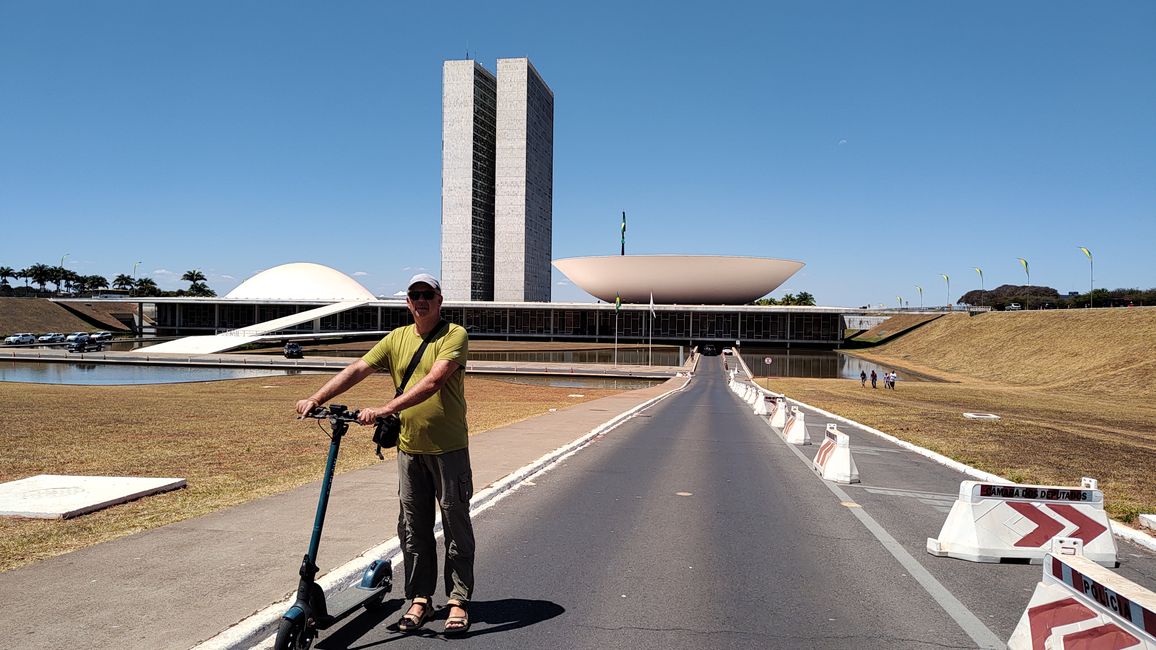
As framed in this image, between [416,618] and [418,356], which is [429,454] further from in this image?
[416,618]

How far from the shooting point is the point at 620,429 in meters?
19.1

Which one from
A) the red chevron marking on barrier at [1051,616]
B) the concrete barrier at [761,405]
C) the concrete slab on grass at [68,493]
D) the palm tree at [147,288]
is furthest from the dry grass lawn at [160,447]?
the palm tree at [147,288]

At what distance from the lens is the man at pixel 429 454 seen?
191 inches

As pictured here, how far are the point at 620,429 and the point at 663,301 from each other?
10488 cm

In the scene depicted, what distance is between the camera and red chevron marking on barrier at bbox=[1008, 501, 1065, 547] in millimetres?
7090

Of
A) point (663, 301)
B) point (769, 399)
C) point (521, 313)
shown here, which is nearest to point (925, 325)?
point (663, 301)

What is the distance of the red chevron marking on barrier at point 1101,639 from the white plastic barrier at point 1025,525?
293 centimetres

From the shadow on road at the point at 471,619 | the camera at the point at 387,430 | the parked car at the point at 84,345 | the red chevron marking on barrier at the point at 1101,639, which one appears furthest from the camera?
the parked car at the point at 84,345

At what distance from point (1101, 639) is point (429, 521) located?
4145 millimetres

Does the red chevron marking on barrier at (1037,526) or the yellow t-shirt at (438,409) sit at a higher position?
the yellow t-shirt at (438,409)

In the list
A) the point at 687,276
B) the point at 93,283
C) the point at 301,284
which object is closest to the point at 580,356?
the point at 687,276

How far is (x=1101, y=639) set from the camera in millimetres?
4027

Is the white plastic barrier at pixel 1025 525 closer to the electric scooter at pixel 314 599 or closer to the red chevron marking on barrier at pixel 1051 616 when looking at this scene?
the red chevron marking on barrier at pixel 1051 616

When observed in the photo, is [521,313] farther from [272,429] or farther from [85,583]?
[85,583]
